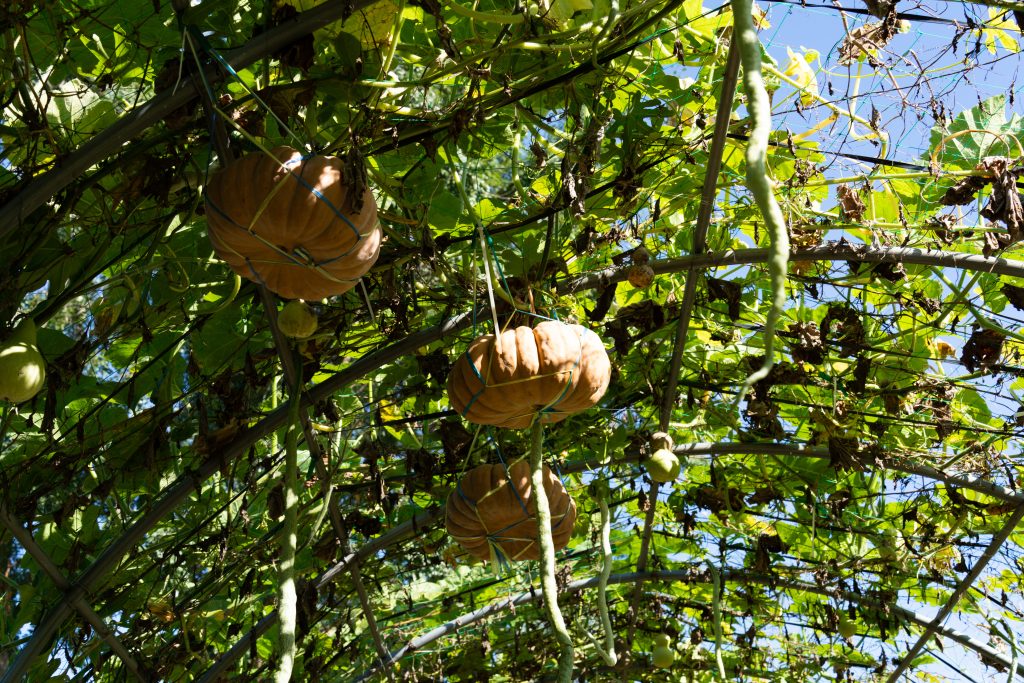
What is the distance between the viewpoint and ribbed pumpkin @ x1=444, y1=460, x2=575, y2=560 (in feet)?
7.97

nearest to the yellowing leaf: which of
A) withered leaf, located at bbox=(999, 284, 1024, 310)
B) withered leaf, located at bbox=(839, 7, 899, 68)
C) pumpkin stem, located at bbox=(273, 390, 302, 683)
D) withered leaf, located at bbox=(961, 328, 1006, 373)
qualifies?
withered leaf, located at bbox=(839, 7, 899, 68)

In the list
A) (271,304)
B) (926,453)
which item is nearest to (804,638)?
(926,453)

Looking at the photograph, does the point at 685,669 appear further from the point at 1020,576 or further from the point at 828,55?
the point at 828,55

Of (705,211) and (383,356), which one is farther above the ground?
(705,211)

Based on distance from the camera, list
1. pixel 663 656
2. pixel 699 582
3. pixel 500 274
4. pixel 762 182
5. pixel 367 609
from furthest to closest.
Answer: pixel 663 656, pixel 699 582, pixel 367 609, pixel 500 274, pixel 762 182

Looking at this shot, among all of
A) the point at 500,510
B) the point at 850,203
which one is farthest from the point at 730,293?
the point at 500,510

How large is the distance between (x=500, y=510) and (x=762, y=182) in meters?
1.65

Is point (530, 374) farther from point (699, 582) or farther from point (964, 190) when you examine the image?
point (699, 582)

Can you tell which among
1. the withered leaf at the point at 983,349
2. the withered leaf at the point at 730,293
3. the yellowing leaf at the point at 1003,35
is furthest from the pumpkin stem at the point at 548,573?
the yellowing leaf at the point at 1003,35

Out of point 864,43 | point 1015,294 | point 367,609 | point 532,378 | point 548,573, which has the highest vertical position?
point 864,43

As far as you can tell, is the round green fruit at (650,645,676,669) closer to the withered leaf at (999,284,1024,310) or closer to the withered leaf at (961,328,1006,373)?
the withered leaf at (961,328,1006,373)

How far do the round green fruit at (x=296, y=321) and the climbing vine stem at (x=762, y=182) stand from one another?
1.44 metres

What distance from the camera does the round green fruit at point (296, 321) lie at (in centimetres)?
224

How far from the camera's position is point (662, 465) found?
2.64 m
